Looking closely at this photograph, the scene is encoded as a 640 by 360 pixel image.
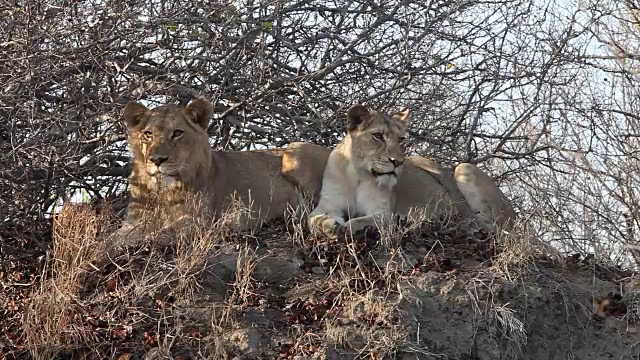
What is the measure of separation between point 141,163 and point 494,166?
Answer: 5.18m

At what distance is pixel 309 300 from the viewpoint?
6.68 metres

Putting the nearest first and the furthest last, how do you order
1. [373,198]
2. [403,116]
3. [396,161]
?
[396,161] < [373,198] < [403,116]

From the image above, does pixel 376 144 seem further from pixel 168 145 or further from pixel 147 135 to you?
pixel 147 135

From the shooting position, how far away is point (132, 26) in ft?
27.8

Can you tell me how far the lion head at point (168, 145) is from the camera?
7.51 m

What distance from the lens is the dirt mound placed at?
6.21 metres

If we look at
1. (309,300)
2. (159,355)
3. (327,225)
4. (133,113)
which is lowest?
(159,355)

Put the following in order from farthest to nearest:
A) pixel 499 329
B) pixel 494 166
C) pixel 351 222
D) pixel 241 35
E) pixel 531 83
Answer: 1. pixel 494 166
2. pixel 531 83
3. pixel 241 35
4. pixel 351 222
5. pixel 499 329

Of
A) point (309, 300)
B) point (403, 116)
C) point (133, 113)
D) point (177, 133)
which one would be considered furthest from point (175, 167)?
point (403, 116)

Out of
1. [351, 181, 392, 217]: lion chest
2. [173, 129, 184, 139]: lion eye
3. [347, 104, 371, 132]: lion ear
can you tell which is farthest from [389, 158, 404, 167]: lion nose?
[173, 129, 184, 139]: lion eye

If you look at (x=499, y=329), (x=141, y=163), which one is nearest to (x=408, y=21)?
(x=141, y=163)

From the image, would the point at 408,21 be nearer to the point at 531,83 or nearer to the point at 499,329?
the point at 531,83

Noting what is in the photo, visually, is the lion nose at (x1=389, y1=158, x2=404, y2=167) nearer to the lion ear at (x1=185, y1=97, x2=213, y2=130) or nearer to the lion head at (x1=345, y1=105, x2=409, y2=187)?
the lion head at (x1=345, y1=105, x2=409, y2=187)

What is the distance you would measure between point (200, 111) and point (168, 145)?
496 mm
